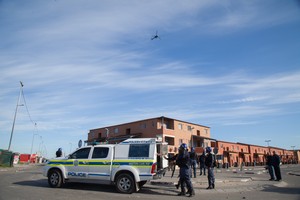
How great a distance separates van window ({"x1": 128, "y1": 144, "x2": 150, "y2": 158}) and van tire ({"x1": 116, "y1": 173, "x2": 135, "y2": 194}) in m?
0.84

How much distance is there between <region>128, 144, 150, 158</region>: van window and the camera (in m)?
9.06

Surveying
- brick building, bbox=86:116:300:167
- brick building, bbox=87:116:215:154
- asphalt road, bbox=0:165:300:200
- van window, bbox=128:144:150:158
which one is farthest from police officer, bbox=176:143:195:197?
brick building, bbox=87:116:215:154

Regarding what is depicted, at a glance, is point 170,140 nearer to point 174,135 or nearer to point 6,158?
point 174,135

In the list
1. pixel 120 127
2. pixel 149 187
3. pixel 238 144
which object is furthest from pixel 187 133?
pixel 149 187

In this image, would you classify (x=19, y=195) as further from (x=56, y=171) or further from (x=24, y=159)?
(x=24, y=159)

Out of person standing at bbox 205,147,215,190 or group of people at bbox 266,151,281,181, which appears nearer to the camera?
person standing at bbox 205,147,215,190

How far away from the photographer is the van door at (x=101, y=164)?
30.0ft

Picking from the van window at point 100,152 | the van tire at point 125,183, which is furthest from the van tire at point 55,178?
the van tire at point 125,183

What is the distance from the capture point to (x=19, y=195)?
7582 millimetres

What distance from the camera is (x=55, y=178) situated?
31.6 feet

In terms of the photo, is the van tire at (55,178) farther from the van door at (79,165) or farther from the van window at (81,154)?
the van window at (81,154)

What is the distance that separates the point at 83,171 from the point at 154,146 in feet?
10.8

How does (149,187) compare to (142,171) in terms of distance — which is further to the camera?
(149,187)

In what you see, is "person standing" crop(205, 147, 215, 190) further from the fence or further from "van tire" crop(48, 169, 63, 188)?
the fence
